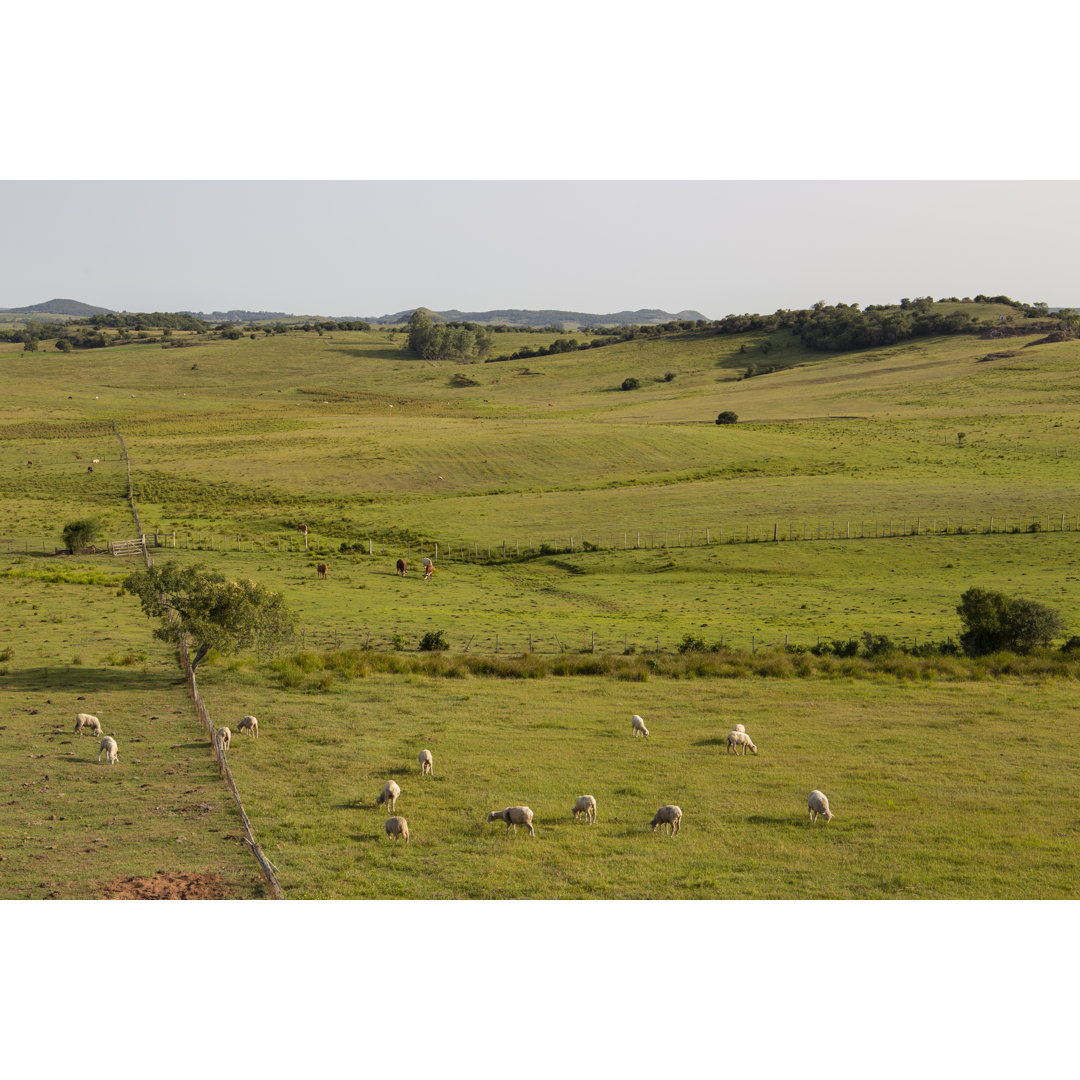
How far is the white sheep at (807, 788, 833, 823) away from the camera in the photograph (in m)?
23.6

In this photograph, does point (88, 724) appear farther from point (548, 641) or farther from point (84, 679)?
point (548, 641)

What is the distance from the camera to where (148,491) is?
85812 mm

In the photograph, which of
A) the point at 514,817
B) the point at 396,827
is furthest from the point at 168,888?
the point at 514,817

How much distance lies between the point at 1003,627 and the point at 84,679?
120 ft

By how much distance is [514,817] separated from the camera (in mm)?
22719

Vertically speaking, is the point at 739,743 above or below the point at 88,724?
above

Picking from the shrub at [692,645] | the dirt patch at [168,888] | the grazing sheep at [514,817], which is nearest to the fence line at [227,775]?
the dirt patch at [168,888]

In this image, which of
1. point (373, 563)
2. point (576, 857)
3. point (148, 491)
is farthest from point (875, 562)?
point (148, 491)

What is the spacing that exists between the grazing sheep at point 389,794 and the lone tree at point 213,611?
42.8 ft

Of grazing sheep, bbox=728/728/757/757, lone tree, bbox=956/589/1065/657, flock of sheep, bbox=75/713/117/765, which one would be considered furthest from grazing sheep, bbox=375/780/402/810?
lone tree, bbox=956/589/1065/657

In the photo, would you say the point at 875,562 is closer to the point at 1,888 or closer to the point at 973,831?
the point at 973,831

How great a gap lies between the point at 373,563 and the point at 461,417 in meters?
83.1

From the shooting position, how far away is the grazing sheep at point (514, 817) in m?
22.6

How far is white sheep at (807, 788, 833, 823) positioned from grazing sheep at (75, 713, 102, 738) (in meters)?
19.9
